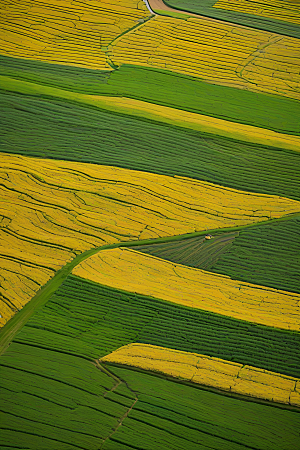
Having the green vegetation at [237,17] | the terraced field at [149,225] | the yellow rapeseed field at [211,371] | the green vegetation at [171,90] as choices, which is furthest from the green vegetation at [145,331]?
the green vegetation at [237,17]

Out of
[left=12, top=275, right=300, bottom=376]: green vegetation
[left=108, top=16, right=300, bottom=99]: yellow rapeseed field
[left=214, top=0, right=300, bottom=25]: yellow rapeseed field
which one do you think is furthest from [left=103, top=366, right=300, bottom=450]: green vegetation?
[left=214, top=0, right=300, bottom=25]: yellow rapeseed field

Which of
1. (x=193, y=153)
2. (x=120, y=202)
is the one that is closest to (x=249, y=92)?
(x=193, y=153)

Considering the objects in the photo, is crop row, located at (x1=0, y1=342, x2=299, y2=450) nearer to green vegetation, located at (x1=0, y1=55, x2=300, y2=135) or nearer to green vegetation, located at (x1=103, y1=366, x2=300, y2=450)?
green vegetation, located at (x1=103, y1=366, x2=300, y2=450)

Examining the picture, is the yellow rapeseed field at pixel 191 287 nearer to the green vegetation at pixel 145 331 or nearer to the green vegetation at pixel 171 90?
the green vegetation at pixel 145 331

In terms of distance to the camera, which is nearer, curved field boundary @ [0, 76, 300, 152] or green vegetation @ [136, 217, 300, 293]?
green vegetation @ [136, 217, 300, 293]

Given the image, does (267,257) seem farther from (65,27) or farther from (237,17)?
(65,27)

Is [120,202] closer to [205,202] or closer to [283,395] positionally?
[205,202]
